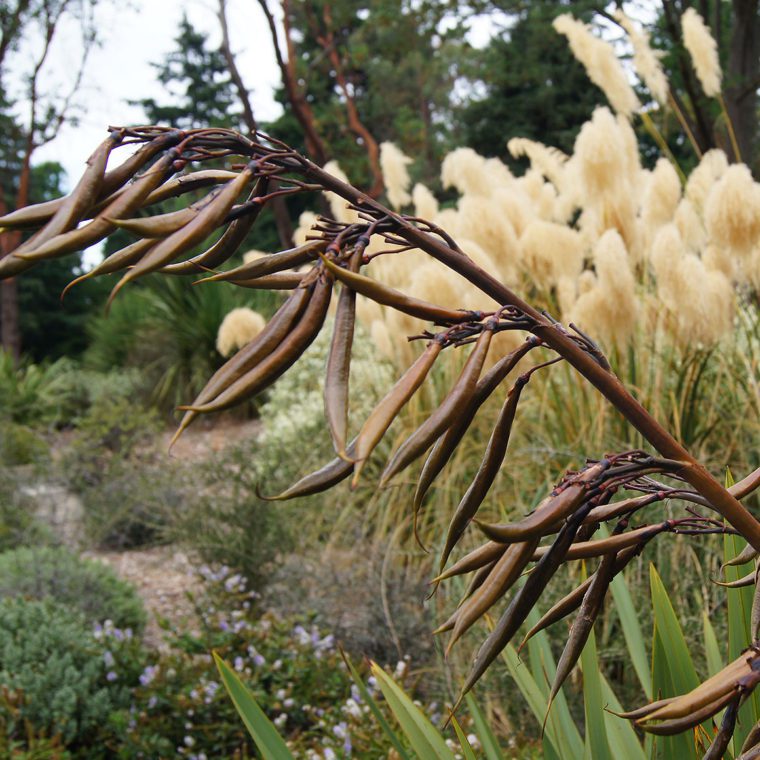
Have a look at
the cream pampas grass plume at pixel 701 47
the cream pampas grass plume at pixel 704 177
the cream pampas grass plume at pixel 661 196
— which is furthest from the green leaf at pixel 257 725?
the cream pampas grass plume at pixel 701 47

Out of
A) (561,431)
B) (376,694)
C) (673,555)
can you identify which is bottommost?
(376,694)

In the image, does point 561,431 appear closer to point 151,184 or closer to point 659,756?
point 659,756

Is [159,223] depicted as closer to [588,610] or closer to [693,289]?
[588,610]

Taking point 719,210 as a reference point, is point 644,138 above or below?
above

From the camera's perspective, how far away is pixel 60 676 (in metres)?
3.31

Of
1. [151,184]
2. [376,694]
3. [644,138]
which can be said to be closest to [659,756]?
[151,184]

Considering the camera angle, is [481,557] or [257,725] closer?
[481,557]

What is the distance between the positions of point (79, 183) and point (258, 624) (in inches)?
133

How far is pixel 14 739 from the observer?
3.21 m

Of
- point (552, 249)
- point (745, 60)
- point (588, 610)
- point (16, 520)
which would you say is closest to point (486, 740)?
point (588, 610)

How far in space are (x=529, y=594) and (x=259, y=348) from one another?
31cm

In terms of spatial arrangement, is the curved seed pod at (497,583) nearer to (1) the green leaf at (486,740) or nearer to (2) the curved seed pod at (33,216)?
(2) the curved seed pod at (33,216)

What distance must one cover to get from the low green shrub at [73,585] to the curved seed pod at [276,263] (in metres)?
3.60

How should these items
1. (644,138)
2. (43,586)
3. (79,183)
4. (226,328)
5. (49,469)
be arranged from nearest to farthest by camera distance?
(79,183)
(43,586)
(226,328)
(49,469)
(644,138)
